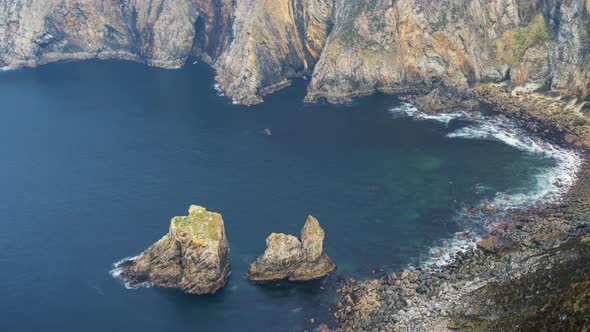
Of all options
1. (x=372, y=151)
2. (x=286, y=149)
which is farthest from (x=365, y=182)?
(x=286, y=149)

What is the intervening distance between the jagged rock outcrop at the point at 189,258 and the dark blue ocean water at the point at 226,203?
9.56 feet

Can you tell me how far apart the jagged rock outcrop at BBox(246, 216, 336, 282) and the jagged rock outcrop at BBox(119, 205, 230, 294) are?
8.49 meters

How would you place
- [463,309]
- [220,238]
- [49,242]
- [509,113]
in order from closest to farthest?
[463,309] < [220,238] < [49,242] < [509,113]

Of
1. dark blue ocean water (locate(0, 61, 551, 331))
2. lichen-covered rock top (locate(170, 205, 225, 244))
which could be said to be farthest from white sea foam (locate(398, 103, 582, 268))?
lichen-covered rock top (locate(170, 205, 225, 244))

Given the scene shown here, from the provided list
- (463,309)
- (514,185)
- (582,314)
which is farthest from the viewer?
(514,185)

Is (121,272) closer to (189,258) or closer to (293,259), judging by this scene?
(189,258)

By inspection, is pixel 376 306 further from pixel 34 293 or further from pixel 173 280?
pixel 34 293

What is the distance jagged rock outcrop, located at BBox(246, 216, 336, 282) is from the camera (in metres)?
129

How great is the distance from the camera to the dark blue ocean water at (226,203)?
405 ft

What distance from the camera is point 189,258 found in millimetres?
126875

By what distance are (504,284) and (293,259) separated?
1688 inches

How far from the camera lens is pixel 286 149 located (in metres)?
186

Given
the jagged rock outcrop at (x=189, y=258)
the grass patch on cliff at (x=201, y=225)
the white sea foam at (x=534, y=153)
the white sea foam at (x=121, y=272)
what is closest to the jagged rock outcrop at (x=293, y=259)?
the jagged rock outcrop at (x=189, y=258)

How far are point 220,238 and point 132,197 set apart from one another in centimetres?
4419
